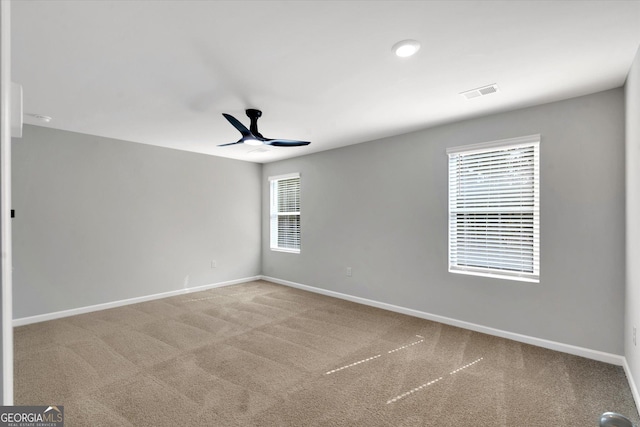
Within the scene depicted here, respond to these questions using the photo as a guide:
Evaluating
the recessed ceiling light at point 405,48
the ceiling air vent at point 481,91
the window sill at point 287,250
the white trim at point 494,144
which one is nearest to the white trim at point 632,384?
the white trim at point 494,144

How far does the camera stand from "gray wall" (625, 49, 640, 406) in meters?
2.25

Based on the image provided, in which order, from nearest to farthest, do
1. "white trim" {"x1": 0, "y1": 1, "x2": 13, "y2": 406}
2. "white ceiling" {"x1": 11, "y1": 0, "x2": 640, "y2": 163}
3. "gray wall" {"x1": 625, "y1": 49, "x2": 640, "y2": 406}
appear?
"white trim" {"x1": 0, "y1": 1, "x2": 13, "y2": 406} → "white ceiling" {"x1": 11, "y1": 0, "x2": 640, "y2": 163} → "gray wall" {"x1": 625, "y1": 49, "x2": 640, "y2": 406}

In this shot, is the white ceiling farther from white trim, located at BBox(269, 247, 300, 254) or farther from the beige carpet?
white trim, located at BBox(269, 247, 300, 254)

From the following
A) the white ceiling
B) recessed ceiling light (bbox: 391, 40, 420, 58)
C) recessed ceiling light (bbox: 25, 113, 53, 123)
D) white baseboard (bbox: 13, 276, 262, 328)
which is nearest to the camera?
the white ceiling

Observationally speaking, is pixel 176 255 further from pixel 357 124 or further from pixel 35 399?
pixel 357 124

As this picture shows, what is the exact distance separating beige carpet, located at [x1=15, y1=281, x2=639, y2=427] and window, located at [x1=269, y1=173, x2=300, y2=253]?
221 centimetres

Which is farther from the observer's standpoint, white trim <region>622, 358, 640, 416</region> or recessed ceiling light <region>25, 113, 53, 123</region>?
recessed ceiling light <region>25, 113, 53, 123</region>

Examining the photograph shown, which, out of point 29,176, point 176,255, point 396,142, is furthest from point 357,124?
point 29,176

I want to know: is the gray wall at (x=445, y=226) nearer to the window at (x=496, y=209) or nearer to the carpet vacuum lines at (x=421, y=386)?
the window at (x=496, y=209)

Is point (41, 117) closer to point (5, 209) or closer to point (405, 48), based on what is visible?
point (405, 48)

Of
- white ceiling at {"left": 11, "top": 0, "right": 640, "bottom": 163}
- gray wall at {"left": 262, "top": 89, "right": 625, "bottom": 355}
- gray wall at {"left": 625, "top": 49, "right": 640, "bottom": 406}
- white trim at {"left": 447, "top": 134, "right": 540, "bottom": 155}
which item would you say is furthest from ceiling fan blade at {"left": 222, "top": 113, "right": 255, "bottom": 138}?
gray wall at {"left": 625, "top": 49, "right": 640, "bottom": 406}

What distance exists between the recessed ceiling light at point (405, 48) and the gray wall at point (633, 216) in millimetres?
1562

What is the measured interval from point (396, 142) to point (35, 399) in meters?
4.44

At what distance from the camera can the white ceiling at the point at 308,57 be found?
181cm
